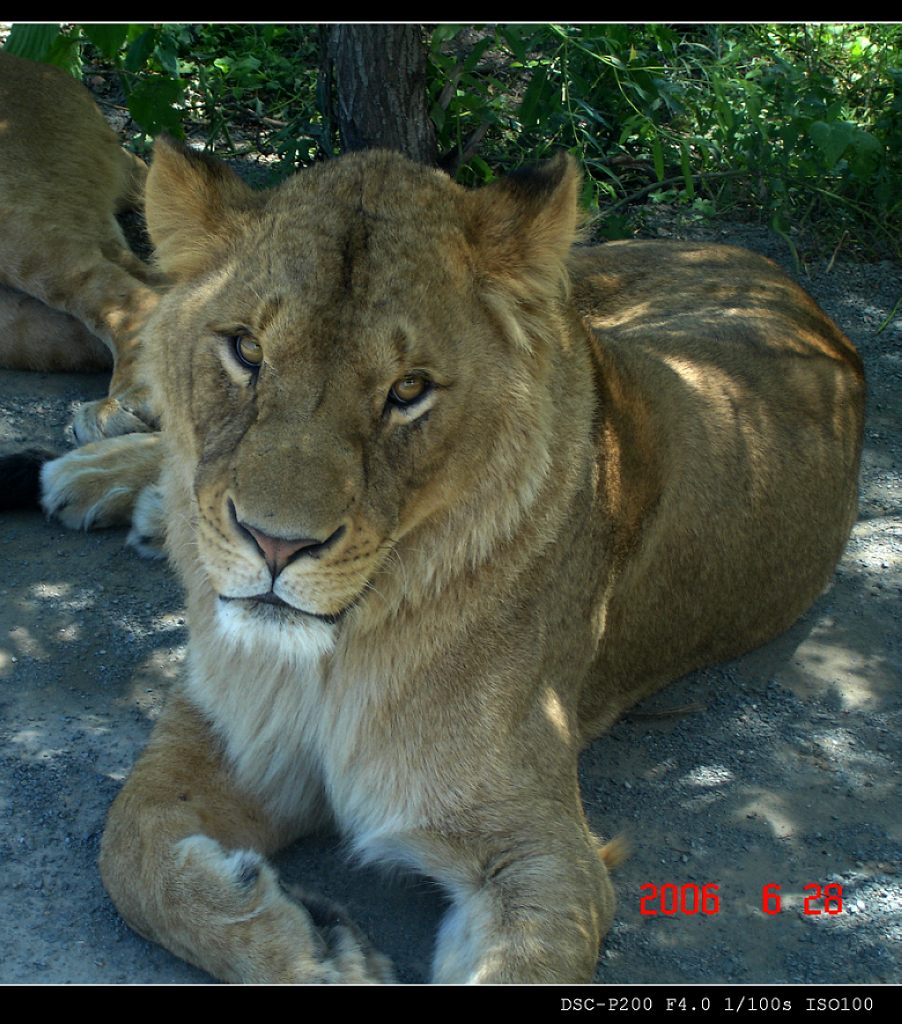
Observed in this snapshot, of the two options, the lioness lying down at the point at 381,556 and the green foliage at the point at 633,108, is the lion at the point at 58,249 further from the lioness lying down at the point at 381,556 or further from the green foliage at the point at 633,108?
the lioness lying down at the point at 381,556

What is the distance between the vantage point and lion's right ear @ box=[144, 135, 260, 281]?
8.65ft

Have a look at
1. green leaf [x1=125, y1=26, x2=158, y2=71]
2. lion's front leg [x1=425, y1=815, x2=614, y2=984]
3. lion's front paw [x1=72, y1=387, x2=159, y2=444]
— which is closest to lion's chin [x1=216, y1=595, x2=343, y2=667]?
lion's front leg [x1=425, y1=815, x2=614, y2=984]

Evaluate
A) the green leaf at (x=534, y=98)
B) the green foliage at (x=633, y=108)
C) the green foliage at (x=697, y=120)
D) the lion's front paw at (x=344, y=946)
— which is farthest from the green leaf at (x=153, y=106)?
the lion's front paw at (x=344, y=946)

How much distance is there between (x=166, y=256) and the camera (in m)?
2.71

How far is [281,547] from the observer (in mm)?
2273

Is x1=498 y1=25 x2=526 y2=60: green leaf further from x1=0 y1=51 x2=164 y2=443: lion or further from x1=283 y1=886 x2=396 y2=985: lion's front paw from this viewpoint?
x1=283 y1=886 x2=396 y2=985: lion's front paw

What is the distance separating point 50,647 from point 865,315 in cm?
327

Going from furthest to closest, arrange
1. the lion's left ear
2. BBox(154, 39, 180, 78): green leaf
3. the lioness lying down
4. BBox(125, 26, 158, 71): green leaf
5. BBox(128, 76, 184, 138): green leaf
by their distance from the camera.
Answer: BBox(154, 39, 180, 78): green leaf, BBox(128, 76, 184, 138): green leaf, BBox(125, 26, 158, 71): green leaf, the lion's left ear, the lioness lying down

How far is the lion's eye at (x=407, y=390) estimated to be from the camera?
2.43 m

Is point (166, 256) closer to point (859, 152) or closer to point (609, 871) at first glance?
point (609, 871)

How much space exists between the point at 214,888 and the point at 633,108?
4030mm

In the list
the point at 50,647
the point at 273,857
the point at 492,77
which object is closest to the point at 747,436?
the point at 273,857
